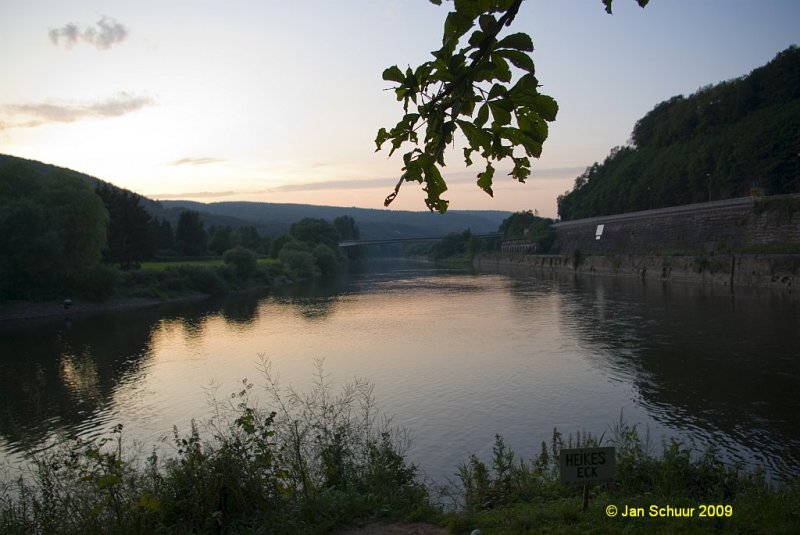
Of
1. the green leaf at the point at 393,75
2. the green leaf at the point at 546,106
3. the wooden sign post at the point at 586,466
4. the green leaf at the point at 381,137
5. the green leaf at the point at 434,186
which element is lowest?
the wooden sign post at the point at 586,466

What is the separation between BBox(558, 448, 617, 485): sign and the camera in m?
5.65

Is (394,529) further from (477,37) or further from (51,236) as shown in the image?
Answer: (51,236)

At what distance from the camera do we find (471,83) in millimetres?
2859

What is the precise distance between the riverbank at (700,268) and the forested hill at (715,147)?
1510 centimetres

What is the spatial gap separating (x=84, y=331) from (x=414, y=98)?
33252 mm

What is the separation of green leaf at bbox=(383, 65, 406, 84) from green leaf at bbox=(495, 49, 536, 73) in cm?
50

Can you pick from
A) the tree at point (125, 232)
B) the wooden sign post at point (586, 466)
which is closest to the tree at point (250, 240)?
the tree at point (125, 232)

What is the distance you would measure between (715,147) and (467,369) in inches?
2361

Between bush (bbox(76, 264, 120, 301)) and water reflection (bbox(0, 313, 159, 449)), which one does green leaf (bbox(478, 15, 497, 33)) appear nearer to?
water reflection (bbox(0, 313, 159, 449))

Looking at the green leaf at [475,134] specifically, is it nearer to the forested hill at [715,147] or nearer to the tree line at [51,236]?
the tree line at [51,236]

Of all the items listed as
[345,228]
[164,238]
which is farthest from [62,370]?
[345,228]

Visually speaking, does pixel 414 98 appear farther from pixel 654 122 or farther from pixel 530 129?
pixel 654 122

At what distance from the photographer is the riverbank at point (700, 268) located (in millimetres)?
35188

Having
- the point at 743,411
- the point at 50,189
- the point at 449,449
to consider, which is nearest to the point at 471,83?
the point at 449,449
